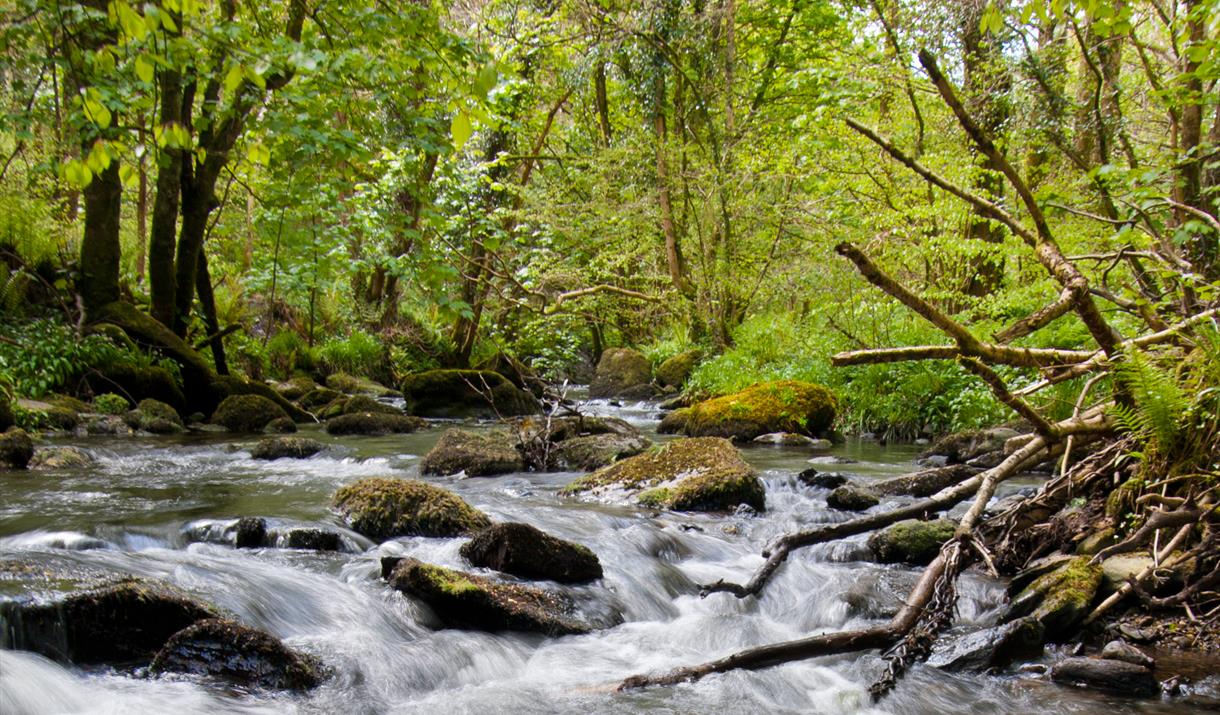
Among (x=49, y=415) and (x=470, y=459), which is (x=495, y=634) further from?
(x=49, y=415)

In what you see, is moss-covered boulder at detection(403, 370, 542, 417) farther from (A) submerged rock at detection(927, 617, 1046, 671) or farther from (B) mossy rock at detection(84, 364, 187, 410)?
(A) submerged rock at detection(927, 617, 1046, 671)

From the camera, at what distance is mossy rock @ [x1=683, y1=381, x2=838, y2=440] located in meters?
12.2

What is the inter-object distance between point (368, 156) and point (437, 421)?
1061cm

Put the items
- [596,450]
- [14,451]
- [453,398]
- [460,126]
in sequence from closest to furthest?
[460,126], [14,451], [596,450], [453,398]

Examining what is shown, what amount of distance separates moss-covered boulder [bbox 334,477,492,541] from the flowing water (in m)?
0.15

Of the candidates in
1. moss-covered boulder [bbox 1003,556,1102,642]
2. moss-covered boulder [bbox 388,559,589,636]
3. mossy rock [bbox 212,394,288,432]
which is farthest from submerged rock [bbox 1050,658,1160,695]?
mossy rock [bbox 212,394,288,432]

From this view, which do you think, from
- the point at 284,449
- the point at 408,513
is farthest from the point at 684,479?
the point at 284,449

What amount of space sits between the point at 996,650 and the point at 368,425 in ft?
34.1

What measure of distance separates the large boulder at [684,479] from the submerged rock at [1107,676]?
12.2ft

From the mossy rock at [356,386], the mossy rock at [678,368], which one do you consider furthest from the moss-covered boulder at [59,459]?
the mossy rock at [678,368]

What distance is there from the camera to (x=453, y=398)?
1606cm

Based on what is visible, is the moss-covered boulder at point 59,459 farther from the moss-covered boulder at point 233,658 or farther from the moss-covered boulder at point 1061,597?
the moss-covered boulder at point 1061,597

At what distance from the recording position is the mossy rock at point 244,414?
1251 cm

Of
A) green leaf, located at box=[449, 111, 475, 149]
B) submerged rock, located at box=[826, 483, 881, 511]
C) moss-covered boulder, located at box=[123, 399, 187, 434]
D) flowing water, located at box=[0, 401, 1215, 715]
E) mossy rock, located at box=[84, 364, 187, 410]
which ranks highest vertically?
green leaf, located at box=[449, 111, 475, 149]
